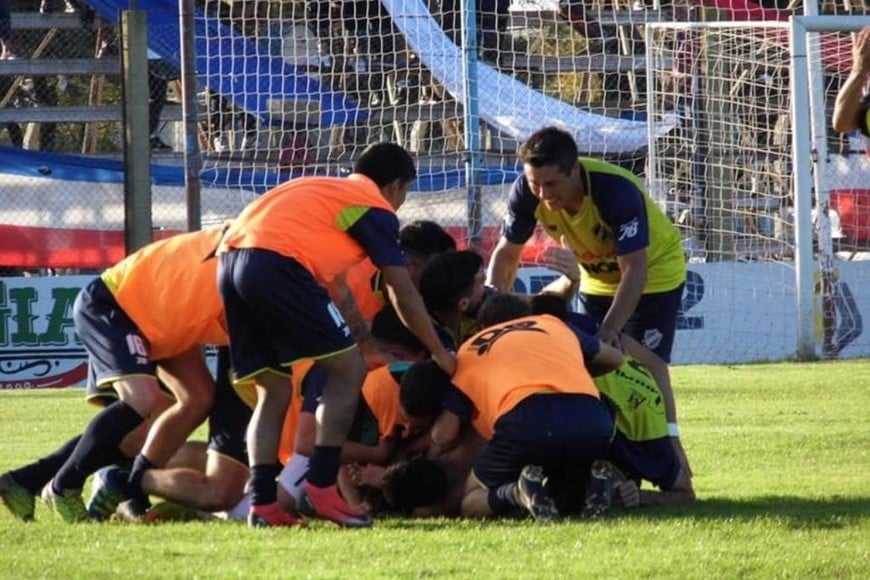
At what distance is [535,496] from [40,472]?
7.31 feet

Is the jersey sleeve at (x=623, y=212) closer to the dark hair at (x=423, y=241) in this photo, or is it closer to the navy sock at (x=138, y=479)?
the dark hair at (x=423, y=241)

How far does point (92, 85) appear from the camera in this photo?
2178 centimetres

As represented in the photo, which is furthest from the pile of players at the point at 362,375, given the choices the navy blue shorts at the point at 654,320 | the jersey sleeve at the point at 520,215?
the navy blue shorts at the point at 654,320

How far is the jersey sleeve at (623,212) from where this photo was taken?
827 cm

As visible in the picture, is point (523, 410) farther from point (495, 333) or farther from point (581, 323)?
point (581, 323)

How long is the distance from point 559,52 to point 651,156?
5.13 m

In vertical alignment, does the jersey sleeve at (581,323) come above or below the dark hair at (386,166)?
below

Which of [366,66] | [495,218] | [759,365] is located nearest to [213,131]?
[366,66]

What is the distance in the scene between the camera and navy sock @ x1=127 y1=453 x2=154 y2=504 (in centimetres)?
756

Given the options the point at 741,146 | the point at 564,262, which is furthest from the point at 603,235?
the point at 741,146

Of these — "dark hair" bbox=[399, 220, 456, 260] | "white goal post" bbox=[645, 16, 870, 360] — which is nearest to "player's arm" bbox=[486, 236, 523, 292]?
"dark hair" bbox=[399, 220, 456, 260]

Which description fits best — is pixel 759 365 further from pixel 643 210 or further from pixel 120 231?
pixel 643 210

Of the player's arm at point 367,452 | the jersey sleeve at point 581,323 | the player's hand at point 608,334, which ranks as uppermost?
the jersey sleeve at point 581,323

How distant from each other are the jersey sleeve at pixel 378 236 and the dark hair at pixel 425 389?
1.59 ft
